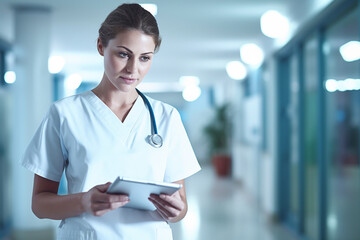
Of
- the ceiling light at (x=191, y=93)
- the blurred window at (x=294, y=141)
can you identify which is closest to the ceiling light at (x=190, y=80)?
the ceiling light at (x=191, y=93)

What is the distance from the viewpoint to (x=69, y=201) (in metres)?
1.09

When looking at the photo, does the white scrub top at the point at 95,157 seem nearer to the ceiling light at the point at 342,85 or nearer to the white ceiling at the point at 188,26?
the ceiling light at the point at 342,85

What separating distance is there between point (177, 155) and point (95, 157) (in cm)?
29

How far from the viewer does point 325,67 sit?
380 cm

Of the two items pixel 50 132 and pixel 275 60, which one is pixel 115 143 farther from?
pixel 275 60

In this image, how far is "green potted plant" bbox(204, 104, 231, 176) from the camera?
9.95 metres

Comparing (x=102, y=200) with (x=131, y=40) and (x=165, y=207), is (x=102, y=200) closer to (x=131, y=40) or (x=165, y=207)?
(x=165, y=207)

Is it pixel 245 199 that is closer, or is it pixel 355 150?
pixel 355 150

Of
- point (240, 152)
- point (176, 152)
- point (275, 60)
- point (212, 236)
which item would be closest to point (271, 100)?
point (275, 60)

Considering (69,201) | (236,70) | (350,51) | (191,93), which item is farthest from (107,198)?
(191,93)

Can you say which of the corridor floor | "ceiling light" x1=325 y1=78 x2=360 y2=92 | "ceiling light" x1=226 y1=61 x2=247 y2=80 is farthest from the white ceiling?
the corridor floor

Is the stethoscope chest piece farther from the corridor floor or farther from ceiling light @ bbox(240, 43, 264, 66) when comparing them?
ceiling light @ bbox(240, 43, 264, 66)

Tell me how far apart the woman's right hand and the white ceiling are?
9.35ft

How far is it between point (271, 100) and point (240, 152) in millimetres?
3269
